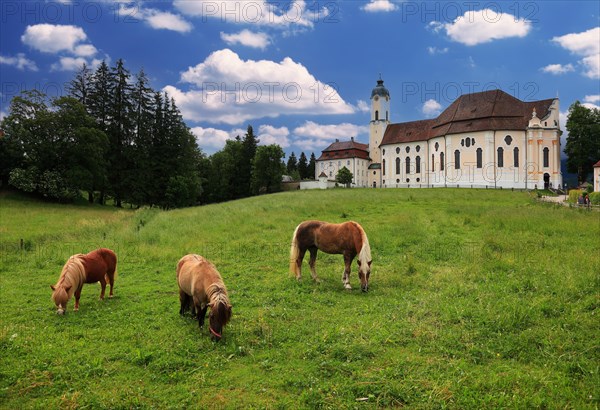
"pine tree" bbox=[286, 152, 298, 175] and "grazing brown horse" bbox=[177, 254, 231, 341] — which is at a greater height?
"pine tree" bbox=[286, 152, 298, 175]

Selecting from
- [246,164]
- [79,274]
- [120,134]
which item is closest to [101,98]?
[120,134]

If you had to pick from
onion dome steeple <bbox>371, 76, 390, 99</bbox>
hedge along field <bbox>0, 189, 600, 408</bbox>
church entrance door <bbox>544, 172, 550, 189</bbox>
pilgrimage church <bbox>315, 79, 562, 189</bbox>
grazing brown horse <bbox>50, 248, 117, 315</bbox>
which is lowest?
hedge along field <bbox>0, 189, 600, 408</bbox>

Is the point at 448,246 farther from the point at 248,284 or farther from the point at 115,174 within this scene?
the point at 115,174

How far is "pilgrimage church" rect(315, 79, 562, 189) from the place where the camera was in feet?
187

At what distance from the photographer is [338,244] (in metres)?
9.98

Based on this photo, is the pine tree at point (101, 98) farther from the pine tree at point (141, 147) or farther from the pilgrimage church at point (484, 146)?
the pilgrimage church at point (484, 146)

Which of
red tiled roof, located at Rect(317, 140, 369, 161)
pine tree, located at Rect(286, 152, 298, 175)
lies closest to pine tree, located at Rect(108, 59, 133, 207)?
red tiled roof, located at Rect(317, 140, 369, 161)

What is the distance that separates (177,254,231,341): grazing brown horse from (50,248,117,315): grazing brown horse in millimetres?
2535

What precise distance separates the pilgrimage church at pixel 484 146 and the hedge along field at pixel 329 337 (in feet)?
165

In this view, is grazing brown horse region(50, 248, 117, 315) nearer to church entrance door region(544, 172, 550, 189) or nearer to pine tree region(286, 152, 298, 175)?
church entrance door region(544, 172, 550, 189)

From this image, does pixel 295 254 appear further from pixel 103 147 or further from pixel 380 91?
pixel 380 91

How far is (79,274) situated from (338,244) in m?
6.26

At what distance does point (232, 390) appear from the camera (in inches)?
202

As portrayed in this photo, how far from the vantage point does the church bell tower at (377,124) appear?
82938mm
